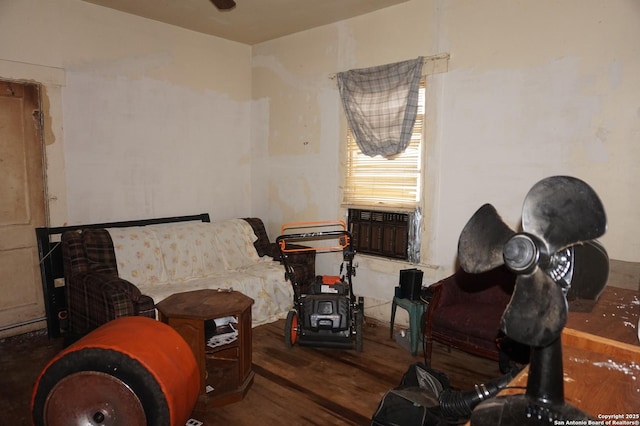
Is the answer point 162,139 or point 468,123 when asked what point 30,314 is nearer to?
point 162,139

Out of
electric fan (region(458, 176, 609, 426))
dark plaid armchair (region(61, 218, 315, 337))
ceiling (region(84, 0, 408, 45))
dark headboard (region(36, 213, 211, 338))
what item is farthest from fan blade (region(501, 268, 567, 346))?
dark headboard (region(36, 213, 211, 338))

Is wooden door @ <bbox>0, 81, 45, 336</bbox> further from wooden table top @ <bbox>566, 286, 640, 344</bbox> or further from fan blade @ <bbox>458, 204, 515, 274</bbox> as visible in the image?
wooden table top @ <bbox>566, 286, 640, 344</bbox>

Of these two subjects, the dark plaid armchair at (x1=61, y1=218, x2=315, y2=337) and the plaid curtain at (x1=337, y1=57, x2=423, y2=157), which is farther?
the plaid curtain at (x1=337, y1=57, x2=423, y2=157)

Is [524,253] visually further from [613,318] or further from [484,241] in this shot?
[613,318]

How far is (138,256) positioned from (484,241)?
3.64m

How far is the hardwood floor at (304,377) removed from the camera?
263cm

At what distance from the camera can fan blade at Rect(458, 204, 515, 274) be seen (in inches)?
45.4

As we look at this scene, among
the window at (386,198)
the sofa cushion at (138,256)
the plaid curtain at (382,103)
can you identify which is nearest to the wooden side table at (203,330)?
the sofa cushion at (138,256)

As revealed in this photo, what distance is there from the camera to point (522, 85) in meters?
3.34

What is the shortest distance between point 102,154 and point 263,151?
1.94 meters

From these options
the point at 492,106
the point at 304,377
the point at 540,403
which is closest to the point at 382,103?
the point at 492,106

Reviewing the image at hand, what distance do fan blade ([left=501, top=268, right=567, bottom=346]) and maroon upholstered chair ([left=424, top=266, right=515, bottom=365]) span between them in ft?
6.41

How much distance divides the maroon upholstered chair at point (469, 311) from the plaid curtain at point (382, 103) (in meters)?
1.46

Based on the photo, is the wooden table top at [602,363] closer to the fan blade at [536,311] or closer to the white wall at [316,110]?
the fan blade at [536,311]
